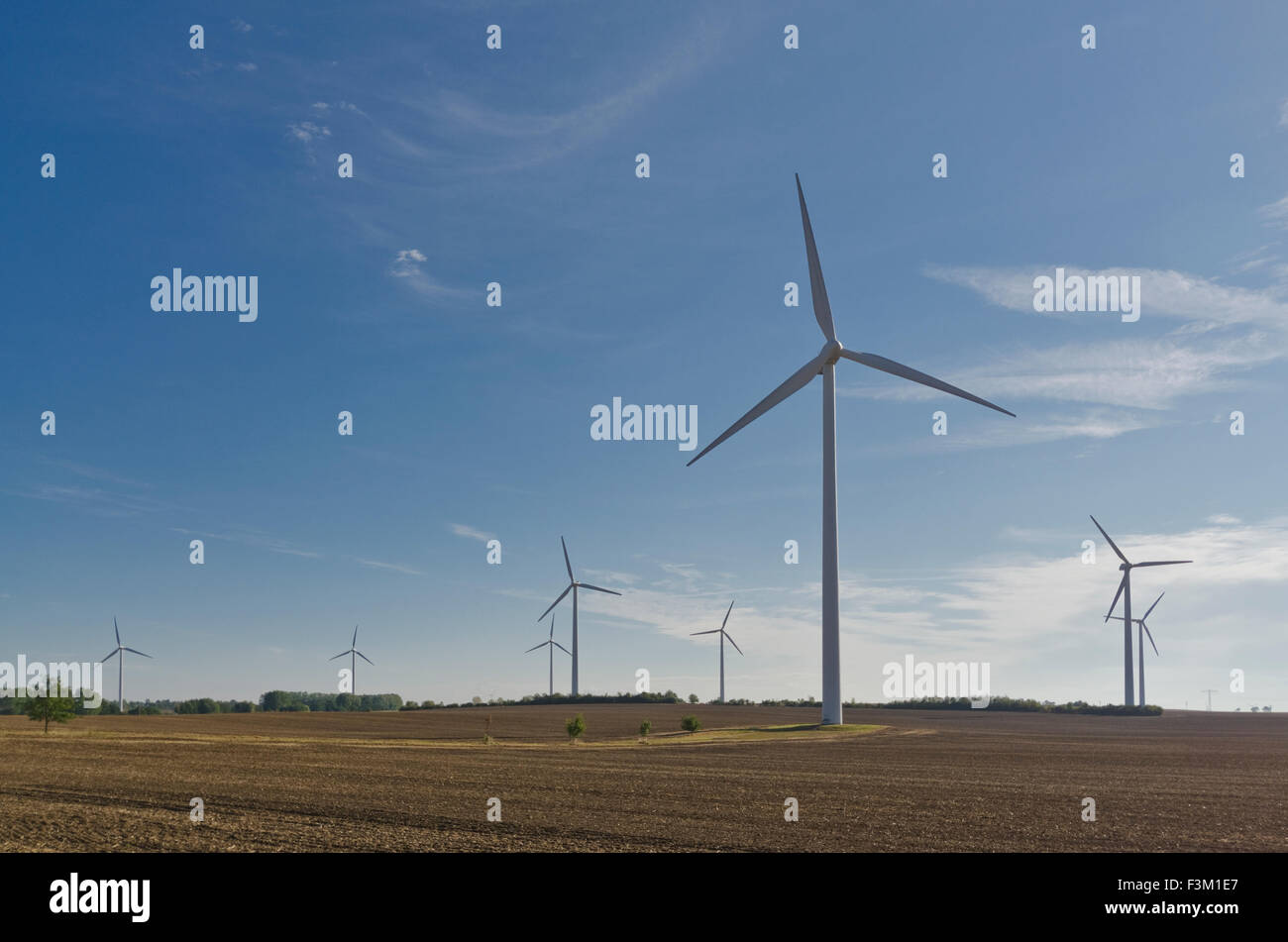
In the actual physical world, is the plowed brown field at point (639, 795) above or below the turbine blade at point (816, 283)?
below

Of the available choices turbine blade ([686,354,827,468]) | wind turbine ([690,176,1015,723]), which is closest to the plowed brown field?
wind turbine ([690,176,1015,723])

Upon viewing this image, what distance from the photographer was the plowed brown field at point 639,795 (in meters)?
22.8

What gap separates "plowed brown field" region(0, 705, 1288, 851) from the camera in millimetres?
22828

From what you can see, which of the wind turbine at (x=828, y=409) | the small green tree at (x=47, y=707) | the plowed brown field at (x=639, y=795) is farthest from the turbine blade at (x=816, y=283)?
the small green tree at (x=47, y=707)

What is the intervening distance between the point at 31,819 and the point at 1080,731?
8843 cm

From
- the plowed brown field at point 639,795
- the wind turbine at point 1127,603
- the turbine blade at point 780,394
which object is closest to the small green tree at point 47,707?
the plowed brown field at point 639,795

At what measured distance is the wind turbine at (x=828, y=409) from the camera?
8300 cm

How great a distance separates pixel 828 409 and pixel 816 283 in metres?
12.0

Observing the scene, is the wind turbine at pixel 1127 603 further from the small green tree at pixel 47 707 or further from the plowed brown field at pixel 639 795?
the small green tree at pixel 47 707

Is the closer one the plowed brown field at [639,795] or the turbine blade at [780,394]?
the plowed brown field at [639,795]

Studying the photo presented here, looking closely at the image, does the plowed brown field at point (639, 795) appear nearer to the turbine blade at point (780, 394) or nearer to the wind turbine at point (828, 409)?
the wind turbine at point (828, 409)

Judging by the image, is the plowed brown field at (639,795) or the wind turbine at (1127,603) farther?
the wind turbine at (1127,603)

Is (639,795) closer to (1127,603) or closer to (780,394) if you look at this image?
(780,394)
